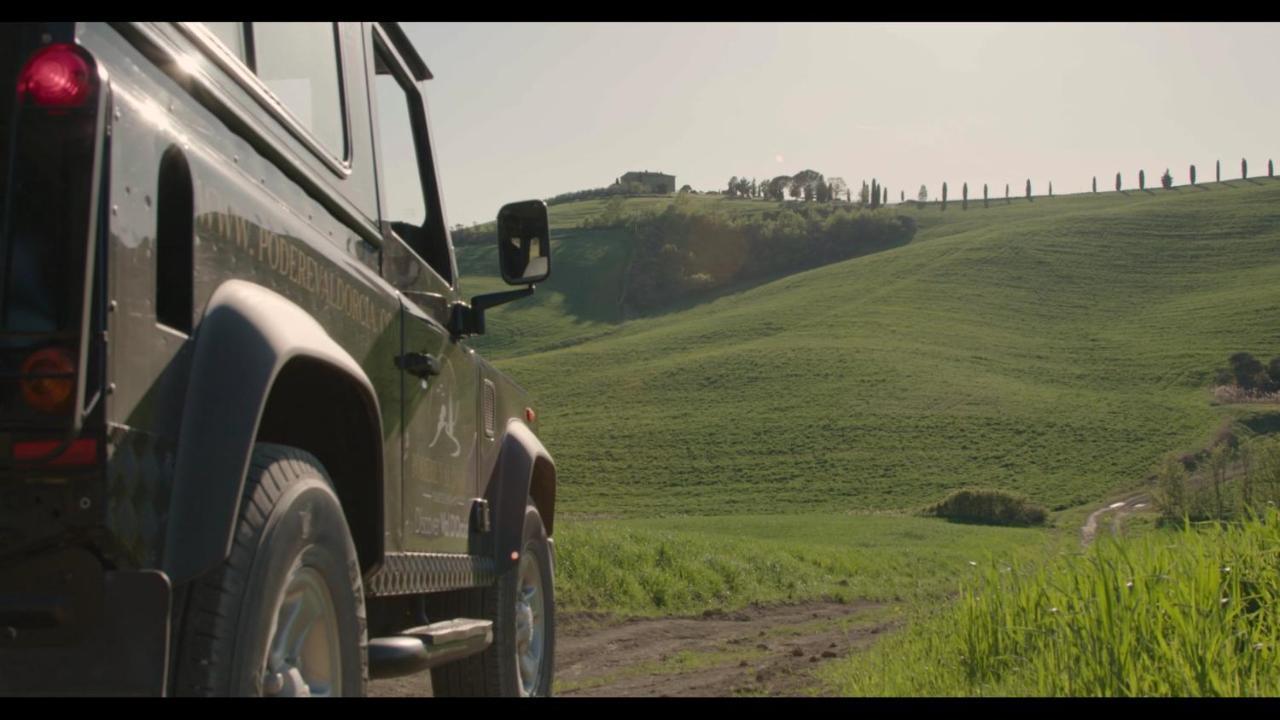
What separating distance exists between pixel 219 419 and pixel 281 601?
0.46 meters

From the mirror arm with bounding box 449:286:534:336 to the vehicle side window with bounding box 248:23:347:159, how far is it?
1196mm

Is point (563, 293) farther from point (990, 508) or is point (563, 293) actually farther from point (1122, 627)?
point (1122, 627)

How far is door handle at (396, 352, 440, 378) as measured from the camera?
4422 mm

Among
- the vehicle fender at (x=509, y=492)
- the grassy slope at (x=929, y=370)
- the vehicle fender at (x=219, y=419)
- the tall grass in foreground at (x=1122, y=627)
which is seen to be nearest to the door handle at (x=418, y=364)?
the vehicle fender at (x=509, y=492)

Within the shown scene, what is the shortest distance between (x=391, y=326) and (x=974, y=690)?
361cm

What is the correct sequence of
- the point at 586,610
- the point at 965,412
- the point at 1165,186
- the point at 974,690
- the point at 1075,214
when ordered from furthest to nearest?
the point at 1165,186 < the point at 1075,214 < the point at 965,412 < the point at 586,610 < the point at 974,690

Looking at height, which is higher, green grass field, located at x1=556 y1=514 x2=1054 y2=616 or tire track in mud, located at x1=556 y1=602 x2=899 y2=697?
tire track in mud, located at x1=556 y1=602 x2=899 y2=697

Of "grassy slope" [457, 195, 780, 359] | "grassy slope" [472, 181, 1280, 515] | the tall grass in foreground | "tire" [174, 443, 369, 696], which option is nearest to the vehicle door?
"tire" [174, 443, 369, 696]

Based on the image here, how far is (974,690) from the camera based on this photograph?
20.8ft

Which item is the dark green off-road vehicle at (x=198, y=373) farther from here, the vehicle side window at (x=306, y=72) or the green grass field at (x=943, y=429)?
the green grass field at (x=943, y=429)

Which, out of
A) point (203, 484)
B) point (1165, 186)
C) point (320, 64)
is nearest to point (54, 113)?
point (203, 484)

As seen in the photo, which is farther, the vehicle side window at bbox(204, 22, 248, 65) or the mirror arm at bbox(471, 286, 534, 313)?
the mirror arm at bbox(471, 286, 534, 313)

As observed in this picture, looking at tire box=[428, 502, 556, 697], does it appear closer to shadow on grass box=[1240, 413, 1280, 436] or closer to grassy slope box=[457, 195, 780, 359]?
shadow on grass box=[1240, 413, 1280, 436]

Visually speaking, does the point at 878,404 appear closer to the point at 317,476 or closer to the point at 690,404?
the point at 690,404
